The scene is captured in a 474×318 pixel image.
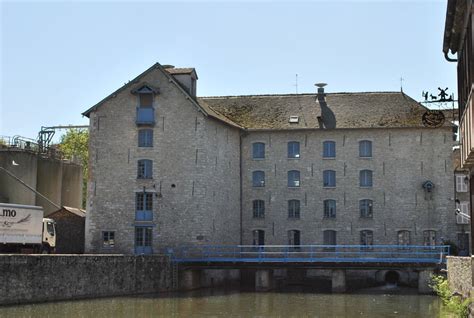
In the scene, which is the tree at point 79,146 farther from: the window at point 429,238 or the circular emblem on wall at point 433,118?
the circular emblem on wall at point 433,118

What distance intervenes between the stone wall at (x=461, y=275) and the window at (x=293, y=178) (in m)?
17.7

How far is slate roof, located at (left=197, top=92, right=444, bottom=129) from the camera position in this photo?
41.2 meters

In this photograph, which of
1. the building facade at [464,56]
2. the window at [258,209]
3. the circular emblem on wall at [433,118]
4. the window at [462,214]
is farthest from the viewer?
the window at [462,214]

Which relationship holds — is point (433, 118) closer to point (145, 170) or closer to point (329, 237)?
point (145, 170)

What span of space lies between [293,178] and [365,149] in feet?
13.7

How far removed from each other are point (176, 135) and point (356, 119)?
1031 centimetres

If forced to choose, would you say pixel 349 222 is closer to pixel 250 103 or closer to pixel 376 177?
pixel 376 177

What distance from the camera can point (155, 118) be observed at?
37.8m

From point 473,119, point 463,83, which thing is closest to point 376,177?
point 463,83

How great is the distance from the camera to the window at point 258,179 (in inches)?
1647

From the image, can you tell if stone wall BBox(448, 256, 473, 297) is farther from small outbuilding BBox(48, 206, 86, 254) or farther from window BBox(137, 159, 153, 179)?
small outbuilding BBox(48, 206, 86, 254)

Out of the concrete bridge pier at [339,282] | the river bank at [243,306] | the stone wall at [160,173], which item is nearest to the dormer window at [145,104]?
the stone wall at [160,173]

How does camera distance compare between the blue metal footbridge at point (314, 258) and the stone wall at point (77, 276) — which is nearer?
the stone wall at point (77, 276)

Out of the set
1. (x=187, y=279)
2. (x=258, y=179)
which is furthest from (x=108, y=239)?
(x=258, y=179)
